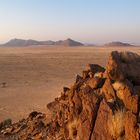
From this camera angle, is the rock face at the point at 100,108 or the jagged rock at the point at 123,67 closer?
the rock face at the point at 100,108

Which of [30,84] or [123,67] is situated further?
[30,84]

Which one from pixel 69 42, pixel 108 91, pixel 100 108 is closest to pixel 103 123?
pixel 100 108

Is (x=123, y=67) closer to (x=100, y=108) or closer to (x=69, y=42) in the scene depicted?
(x=100, y=108)

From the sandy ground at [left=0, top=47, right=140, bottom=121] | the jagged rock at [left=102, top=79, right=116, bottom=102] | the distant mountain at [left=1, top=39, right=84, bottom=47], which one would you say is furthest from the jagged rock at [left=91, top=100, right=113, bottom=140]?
the distant mountain at [left=1, top=39, right=84, bottom=47]

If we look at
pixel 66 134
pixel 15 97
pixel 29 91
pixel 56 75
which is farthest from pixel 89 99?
pixel 56 75

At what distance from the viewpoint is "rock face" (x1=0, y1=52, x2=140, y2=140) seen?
34.8 ft

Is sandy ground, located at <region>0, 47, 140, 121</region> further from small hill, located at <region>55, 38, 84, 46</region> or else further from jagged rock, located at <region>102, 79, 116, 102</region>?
small hill, located at <region>55, 38, 84, 46</region>

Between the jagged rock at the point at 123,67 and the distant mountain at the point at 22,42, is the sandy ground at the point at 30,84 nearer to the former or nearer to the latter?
the jagged rock at the point at 123,67

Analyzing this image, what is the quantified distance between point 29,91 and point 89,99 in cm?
2062

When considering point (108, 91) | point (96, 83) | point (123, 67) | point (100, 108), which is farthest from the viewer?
point (96, 83)

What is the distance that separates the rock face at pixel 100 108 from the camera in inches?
418

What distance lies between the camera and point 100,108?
11.2m

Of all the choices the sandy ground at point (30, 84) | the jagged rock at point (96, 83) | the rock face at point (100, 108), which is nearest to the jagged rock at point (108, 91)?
the rock face at point (100, 108)

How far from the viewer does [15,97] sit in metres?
28.9
